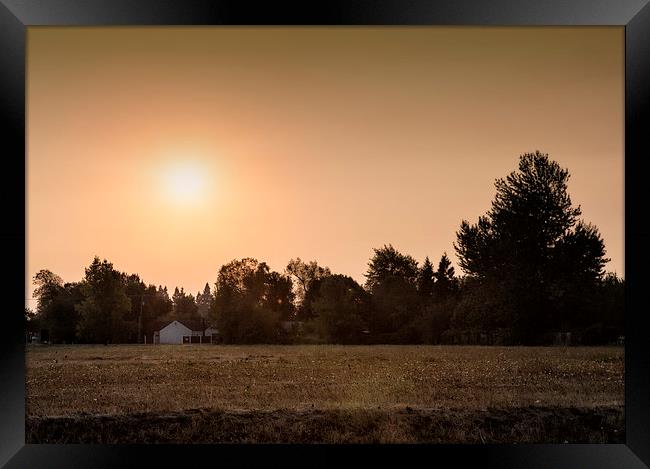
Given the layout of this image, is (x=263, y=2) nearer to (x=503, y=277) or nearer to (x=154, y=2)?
(x=154, y=2)

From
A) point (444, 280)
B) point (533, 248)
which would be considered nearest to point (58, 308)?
point (444, 280)

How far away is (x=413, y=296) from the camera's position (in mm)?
10141

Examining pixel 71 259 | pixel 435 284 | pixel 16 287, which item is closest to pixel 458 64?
pixel 435 284

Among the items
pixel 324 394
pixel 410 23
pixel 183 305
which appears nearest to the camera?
pixel 410 23

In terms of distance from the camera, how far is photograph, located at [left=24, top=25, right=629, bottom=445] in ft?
29.6

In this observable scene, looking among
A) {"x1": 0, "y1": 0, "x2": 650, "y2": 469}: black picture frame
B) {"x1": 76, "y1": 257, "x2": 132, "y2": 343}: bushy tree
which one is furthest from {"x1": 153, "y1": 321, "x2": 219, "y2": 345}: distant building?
{"x1": 0, "y1": 0, "x2": 650, "y2": 469}: black picture frame

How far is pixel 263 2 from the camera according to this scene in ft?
13.9

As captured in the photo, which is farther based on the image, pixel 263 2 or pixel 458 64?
pixel 458 64

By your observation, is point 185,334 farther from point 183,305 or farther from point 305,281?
point 305,281

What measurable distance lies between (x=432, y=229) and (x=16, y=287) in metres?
6.62

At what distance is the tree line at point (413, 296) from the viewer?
9664mm

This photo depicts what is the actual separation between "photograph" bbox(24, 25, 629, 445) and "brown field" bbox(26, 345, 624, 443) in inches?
1.6

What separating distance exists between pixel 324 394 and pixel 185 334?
2329mm

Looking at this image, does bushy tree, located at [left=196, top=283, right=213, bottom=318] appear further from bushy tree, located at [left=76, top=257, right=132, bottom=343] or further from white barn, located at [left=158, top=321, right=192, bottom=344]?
bushy tree, located at [left=76, top=257, right=132, bottom=343]
